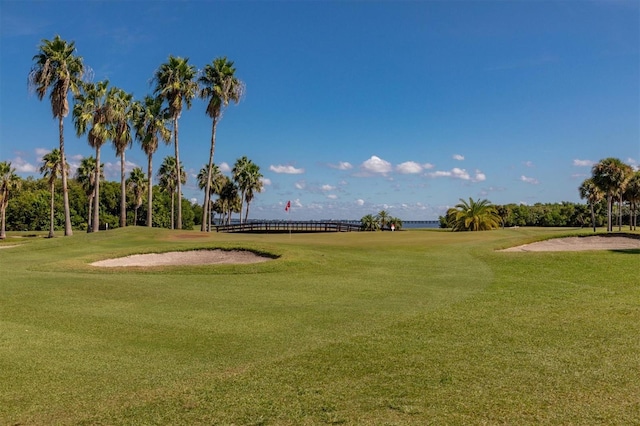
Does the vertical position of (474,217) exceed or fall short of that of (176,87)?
it falls short

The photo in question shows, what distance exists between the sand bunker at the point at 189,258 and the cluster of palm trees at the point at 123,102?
20479mm

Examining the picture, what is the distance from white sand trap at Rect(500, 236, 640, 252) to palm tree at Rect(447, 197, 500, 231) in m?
18.9

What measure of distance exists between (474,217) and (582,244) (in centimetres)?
2135

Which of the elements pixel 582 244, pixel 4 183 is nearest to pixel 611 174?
pixel 582 244

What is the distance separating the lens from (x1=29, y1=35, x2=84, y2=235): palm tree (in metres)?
39.4

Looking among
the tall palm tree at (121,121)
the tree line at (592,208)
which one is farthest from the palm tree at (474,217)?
the tall palm tree at (121,121)

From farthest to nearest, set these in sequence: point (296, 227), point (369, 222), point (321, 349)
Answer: point (369, 222) → point (296, 227) → point (321, 349)

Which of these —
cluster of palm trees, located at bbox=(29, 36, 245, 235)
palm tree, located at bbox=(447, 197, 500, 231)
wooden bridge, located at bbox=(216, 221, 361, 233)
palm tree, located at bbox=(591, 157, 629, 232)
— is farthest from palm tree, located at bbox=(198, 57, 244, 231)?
palm tree, located at bbox=(591, 157, 629, 232)

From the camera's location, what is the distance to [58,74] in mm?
39688

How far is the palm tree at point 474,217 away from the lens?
163 ft

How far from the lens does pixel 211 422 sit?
5.29 metres

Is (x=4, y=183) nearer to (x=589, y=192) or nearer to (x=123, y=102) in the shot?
(x=123, y=102)

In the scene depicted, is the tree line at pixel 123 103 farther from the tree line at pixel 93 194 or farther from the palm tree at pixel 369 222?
the palm tree at pixel 369 222

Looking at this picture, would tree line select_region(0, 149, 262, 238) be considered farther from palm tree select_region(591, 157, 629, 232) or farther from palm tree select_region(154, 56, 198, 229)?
palm tree select_region(591, 157, 629, 232)
